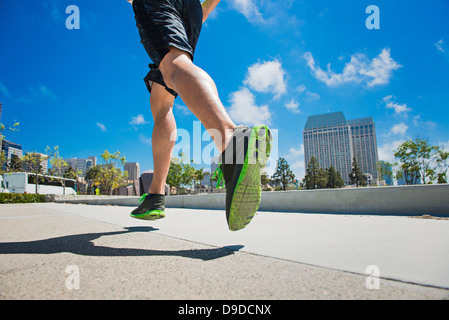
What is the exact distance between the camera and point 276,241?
45.1 inches

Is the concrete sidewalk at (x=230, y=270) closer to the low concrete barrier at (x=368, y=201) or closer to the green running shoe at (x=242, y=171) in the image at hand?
the green running shoe at (x=242, y=171)

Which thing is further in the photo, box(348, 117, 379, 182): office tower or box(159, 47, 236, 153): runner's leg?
box(348, 117, 379, 182): office tower

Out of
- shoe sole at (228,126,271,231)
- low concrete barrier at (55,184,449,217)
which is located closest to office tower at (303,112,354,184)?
low concrete barrier at (55,184,449,217)

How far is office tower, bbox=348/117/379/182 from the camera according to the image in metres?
84.2

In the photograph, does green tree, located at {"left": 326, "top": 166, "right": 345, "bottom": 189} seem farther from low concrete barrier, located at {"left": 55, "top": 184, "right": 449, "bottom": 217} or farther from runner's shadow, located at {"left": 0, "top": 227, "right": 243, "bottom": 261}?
runner's shadow, located at {"left": 0, "top": 227, "right": 243, "bottom": 261}

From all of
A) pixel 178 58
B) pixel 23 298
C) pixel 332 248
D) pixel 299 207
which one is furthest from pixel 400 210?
pixel 23 298

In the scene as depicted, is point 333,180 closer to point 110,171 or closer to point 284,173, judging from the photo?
point 284,173

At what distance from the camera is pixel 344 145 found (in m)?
82.6

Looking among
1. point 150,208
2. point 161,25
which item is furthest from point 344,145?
point 161,25

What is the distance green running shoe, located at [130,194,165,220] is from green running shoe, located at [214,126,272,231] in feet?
2.36

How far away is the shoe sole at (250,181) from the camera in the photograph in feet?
3.26

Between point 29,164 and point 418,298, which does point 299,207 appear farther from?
point 29,164

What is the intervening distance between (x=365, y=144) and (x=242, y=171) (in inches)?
3871

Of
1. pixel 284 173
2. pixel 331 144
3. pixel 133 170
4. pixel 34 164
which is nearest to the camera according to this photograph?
pixel 34 164
